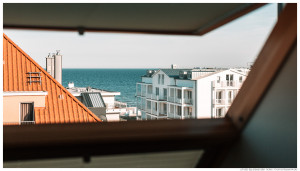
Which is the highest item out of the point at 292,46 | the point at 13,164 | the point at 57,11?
the point at 57,11

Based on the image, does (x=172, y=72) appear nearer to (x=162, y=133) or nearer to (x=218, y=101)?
(x=218, y=101)

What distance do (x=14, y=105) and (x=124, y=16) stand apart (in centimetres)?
317

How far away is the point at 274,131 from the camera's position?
0.80m

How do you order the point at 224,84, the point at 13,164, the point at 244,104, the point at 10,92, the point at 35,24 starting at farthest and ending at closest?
1. the point at 224,84
2. the point at 10,92
3. the point at 35,24
4. the point at 244,104
5. the point at 13,164

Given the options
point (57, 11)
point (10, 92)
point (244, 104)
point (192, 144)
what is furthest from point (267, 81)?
point (10, 92)

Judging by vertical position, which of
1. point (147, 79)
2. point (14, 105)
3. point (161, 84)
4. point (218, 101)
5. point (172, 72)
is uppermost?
point (172, 72)

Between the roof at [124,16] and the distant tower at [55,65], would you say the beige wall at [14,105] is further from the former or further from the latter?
the roof at [124,16]

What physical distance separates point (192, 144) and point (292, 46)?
31 cm

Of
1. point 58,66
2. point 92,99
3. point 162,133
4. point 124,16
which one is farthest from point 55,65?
point 162,133

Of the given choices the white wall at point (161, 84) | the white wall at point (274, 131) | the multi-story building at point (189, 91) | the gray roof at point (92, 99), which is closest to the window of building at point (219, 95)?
the multi-story building at point (189, 91)

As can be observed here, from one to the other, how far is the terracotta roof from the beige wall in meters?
0.09

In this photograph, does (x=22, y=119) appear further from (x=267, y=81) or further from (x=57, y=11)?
(x=267, y=81)

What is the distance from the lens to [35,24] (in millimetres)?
1038

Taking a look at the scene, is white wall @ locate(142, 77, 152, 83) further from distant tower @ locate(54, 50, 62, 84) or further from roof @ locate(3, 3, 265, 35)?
roof @ locate(3, 3, 265, 35)
